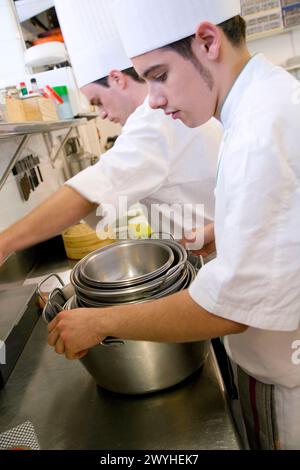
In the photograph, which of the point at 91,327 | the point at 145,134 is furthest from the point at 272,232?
the point at 145,134

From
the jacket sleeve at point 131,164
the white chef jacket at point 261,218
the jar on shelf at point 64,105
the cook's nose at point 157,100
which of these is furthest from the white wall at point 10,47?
the white chef jacket at point 261,218

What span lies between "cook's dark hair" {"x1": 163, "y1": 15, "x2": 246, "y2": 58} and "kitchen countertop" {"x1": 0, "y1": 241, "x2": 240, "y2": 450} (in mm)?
679

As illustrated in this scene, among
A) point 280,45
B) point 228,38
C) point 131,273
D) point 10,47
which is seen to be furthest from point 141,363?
point 280,45

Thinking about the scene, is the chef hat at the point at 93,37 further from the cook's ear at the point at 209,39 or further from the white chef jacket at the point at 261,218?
the white chef jacket at the point at 261,218

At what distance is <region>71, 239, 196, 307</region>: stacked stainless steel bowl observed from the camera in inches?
30.3

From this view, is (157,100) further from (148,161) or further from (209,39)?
(148,161)

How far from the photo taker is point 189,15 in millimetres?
729

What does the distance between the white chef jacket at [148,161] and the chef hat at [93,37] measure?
0.99ft

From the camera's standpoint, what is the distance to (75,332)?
0.73 metres

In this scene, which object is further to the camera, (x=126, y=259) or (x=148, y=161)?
(x=148, y=161)

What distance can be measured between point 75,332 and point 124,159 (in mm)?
614

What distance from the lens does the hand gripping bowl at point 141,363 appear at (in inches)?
29.0

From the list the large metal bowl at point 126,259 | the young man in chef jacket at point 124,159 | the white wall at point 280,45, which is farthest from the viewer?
the white wall at point 280,45

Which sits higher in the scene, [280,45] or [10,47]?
[10,47]
